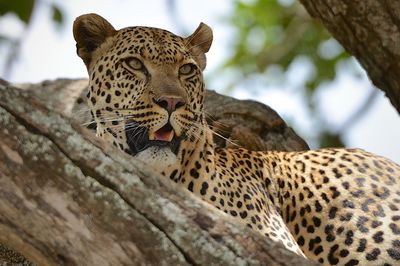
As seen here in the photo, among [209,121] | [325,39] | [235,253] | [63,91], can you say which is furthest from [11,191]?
[325,39]

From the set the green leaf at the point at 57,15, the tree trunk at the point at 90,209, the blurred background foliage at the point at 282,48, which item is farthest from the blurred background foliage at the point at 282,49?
the tree trunk at the point at 90,209

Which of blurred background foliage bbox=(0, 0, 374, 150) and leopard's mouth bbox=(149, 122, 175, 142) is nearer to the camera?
leopard's mouth bbox=(149, 122, 175, 142)

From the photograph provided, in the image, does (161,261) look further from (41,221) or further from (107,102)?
(107,102)

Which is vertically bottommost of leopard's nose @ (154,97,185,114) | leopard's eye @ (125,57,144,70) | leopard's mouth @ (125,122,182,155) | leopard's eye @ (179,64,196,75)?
leopard's mouth @ (125,122,182,155)

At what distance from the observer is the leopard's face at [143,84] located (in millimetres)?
7586

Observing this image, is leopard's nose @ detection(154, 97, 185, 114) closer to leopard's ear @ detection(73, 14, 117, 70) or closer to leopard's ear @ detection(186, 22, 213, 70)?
leopard's ear @ detection(73, 14, 117, 70)

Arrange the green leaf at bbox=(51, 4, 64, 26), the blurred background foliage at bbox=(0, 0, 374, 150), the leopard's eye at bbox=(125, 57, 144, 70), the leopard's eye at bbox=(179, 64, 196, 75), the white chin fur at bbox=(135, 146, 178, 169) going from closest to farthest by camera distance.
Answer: the white chin fur at bbox=(135, 146, 178, 169) < the leopard's eye at bbox=(125, 57, 144, 70) < the leopard's eye at bbox=(179, 64, 196, 75) < the green leaf at bbox=(51, 4, 64, 26) < the blurred background foliage at bbox=(0, 0, 374, 150)

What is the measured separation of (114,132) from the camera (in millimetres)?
7863

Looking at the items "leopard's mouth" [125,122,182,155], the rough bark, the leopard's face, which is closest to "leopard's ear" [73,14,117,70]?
the leopard's face

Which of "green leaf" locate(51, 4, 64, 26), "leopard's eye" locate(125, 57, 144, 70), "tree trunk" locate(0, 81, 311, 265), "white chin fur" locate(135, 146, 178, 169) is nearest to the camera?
"tree trunk" locate(0, 81, 311, 265)

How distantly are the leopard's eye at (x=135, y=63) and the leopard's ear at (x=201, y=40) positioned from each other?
27.6 inches

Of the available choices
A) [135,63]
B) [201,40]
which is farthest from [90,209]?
[201,40]

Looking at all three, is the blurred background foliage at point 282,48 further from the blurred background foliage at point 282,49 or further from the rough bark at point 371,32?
the rough bark at point 371,32

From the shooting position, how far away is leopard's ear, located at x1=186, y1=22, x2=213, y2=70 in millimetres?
8758
